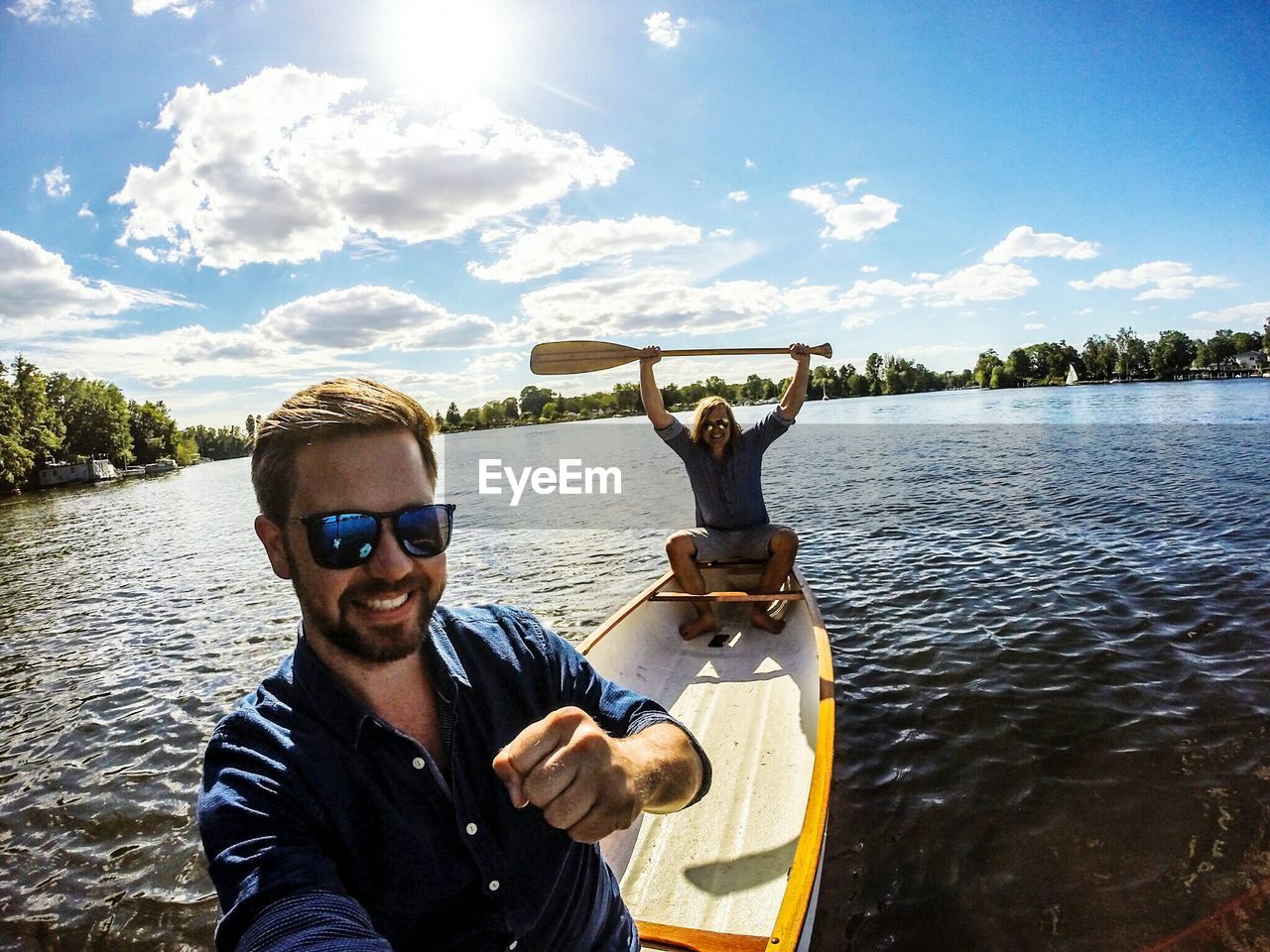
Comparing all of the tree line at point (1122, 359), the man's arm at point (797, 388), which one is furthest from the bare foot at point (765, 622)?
the tree line at point (1122, 359)

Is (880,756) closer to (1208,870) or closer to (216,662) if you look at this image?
(1208,870)

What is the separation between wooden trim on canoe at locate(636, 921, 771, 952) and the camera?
9.97 feet

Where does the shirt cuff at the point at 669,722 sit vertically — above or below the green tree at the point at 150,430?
below

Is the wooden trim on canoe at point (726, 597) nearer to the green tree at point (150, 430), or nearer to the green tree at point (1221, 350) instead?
the green tree at point (150, 430)

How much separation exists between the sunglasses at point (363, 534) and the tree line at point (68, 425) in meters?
69.4

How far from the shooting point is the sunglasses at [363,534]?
1.82 m

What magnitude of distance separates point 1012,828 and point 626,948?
13.8 ft

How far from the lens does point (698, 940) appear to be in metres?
3.09

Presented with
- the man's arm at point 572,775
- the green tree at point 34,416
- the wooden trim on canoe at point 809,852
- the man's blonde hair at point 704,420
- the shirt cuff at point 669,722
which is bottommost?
the wooden trim on canoe at point 809,852

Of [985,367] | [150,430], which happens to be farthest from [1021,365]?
[150,430]

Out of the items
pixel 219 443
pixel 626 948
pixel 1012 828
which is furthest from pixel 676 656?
pixel 219 443

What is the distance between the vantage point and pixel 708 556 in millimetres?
8195

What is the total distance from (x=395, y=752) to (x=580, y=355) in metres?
8.80

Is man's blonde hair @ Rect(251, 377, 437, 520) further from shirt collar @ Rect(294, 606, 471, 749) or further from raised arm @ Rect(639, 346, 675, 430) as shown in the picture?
raised arm @ Rect(639, 346, 675, 430)
